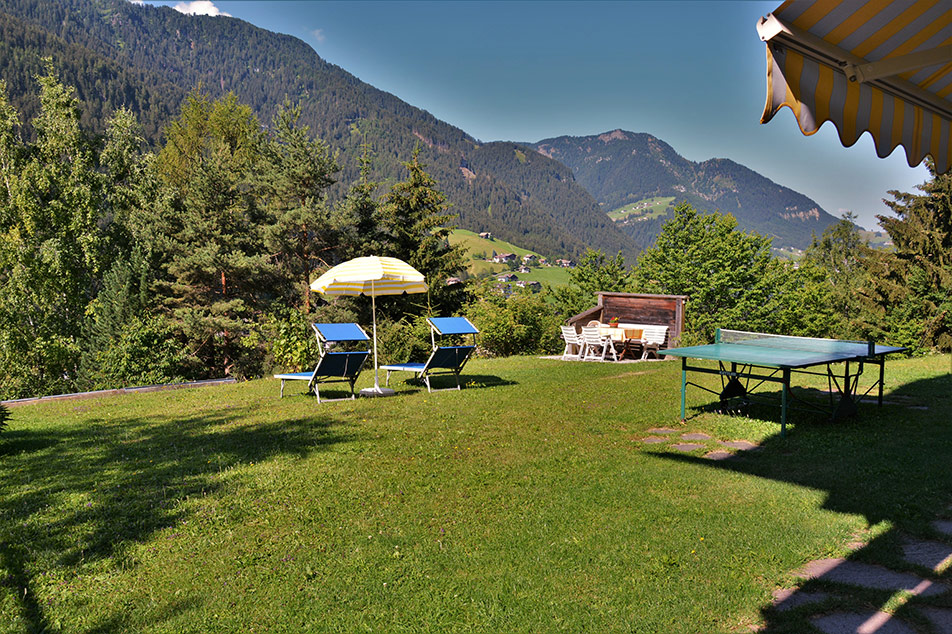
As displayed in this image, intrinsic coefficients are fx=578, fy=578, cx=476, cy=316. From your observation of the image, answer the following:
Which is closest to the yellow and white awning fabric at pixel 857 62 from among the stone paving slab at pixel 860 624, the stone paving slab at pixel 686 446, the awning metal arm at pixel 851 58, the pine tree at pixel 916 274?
the awning metal arm at pixel 851 58

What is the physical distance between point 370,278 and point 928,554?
7798mm

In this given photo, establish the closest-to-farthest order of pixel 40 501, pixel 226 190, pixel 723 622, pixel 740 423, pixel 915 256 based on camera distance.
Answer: pixel 723 622
pixel 40 501
pixel 740 423
pixel 226 190
pixel 915 256

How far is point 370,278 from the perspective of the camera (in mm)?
9539

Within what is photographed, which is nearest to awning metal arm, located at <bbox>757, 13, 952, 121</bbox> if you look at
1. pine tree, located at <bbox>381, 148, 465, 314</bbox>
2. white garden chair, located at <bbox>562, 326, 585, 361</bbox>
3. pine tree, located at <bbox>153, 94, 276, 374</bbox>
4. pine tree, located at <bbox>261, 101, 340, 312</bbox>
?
white garden chair, located at <bbox>562, 326, 585, 361</bbox>

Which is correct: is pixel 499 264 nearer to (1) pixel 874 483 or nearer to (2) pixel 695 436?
(2) pixel 695 436

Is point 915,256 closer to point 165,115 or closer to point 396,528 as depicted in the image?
point 396,528

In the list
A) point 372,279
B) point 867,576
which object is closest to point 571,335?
point 372,279

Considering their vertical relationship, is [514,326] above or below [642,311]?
below

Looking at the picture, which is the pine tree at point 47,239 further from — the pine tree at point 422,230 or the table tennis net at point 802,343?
the table tennis net at point 802,343

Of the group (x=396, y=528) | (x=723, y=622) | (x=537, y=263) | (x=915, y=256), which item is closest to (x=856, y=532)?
(x=723, y=622)

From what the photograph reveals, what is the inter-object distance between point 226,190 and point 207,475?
81.6ft

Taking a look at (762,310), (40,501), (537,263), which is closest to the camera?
(40,501)

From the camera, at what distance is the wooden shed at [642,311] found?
1638 cm

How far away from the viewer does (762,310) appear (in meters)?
35.5
